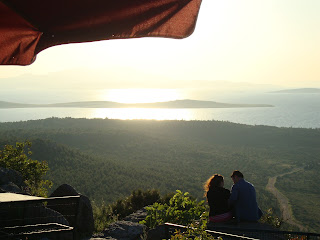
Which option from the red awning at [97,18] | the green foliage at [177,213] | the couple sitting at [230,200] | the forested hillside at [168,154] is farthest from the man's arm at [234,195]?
the forested hillside at [168,154]

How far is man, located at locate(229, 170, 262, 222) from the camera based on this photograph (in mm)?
6434

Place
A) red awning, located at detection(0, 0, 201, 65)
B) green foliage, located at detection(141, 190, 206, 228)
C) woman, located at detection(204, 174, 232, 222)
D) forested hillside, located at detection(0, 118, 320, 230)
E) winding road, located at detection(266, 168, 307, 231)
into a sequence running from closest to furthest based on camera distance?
red awning, located at detection(0, 0, 201, 65) → woman, located at detection(204, 174, 232, 222) → green foliage, located at detection(141, 190, 206, 228) → winding road, located at detection(266, 168, 307, 231) → forested hillside, located at detection(0, 118, 320, 230)

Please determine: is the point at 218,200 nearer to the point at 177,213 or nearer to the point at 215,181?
the point at 215,181

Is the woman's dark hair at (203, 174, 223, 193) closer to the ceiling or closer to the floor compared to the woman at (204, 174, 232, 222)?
closer to the ceiling

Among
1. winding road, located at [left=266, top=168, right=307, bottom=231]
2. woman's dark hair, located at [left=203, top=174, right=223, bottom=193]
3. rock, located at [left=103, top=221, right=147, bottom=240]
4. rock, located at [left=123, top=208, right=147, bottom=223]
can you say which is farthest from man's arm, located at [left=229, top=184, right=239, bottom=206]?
winding road, located at [left=266, top=168, right=307, bottom=231]

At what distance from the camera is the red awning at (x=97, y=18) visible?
249cm

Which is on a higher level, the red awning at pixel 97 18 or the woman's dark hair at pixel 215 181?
the red awning at pixel 97 18

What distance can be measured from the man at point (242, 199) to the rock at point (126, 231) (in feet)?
5.55

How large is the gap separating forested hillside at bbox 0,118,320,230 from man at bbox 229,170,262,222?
81.8 feet

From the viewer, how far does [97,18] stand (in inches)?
103

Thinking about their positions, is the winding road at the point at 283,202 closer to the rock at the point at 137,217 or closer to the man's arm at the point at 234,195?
the rock at the point at 137,217

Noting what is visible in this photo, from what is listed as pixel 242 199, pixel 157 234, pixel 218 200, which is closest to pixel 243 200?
pixel 242 199

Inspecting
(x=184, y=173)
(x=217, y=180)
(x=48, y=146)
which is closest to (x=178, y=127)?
(x=184, y=173)

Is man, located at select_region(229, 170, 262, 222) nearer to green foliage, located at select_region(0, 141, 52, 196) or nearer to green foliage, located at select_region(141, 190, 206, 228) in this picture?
green foliage, located at select_region(141, 190, 206, 228)
